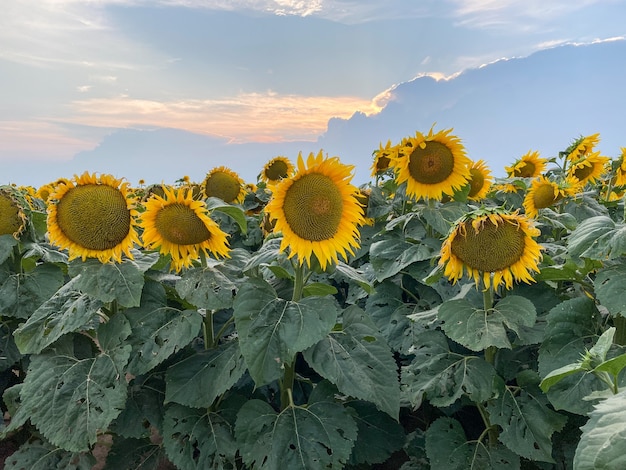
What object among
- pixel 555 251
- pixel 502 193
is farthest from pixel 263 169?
pixel 555 251

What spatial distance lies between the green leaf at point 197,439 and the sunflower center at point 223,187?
394cm

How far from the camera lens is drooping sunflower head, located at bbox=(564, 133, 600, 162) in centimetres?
635

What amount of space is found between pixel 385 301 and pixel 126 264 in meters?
1.82

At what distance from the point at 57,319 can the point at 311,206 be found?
56.7 inches

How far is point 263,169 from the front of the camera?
733 cm

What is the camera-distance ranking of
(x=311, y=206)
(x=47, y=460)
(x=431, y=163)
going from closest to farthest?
1. (x=311, y=206)
2. (x=47, y=460)
3. (x=431, y=163)

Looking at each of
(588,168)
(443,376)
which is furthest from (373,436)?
(588,168)

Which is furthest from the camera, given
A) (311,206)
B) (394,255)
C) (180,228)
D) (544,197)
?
(544,197)

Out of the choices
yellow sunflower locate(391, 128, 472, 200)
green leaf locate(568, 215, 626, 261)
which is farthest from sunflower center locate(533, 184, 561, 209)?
green leaf locate(568, 215, 626, 261)

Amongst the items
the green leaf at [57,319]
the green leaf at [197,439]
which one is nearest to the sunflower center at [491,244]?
the green leaf at [197,439]

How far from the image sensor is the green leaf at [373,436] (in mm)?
2980

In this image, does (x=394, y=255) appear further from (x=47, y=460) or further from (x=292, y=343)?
(x=47, y=460)

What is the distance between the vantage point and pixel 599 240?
2658 mm

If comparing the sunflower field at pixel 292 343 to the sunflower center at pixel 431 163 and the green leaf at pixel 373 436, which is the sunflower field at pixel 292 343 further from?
the sunflower center at pixel 431 163
